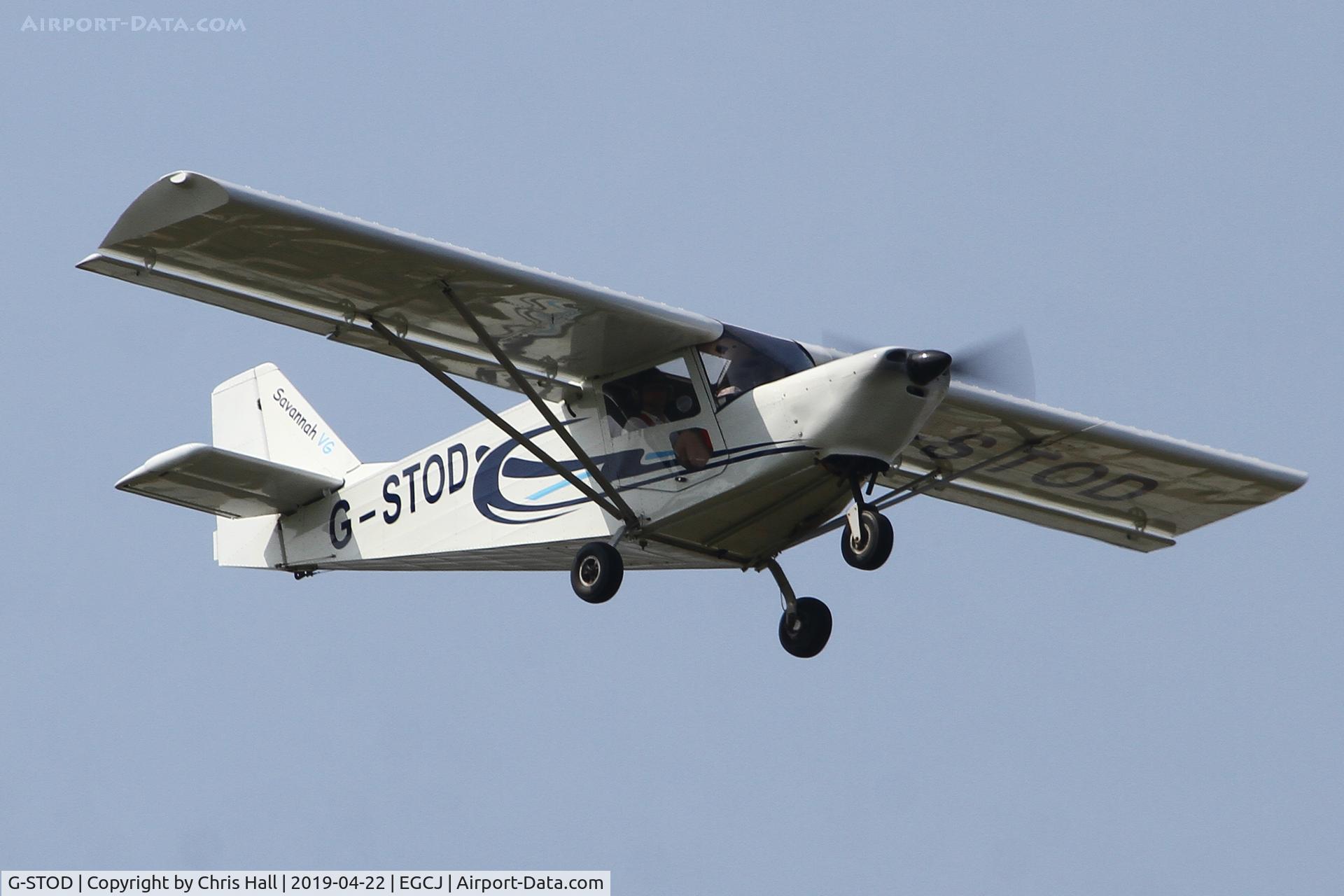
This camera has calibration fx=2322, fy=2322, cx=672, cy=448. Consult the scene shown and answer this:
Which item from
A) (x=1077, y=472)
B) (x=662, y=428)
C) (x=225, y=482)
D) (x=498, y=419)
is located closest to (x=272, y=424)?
(x=225, y=482)

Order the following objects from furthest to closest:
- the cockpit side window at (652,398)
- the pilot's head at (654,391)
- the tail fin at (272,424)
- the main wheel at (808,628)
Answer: the tail fin at (272,424) < the main wheel at (808,628) < the pilot's head at (654,391) < the cockpit side window at (652,398)

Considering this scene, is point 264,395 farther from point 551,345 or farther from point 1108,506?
point 1108,506

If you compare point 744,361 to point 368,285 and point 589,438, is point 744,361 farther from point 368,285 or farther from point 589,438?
point 368,285

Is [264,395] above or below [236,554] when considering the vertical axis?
above

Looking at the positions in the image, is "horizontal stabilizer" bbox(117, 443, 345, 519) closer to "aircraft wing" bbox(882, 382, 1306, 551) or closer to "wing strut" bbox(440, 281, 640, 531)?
"wing strut" bbox(440, 281, 640, 531)

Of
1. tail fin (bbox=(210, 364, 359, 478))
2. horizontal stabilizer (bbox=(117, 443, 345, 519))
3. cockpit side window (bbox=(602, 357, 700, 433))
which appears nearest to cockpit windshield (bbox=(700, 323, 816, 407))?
cockpit side window (bbox=(602, 357, 700, 433))

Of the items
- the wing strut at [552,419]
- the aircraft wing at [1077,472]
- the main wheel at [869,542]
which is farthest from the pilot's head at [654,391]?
the aircraft wing at [1077,472]

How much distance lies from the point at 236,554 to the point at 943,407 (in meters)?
7.00

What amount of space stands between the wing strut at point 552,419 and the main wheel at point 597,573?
32 cm

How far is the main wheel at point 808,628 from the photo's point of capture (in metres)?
19.2

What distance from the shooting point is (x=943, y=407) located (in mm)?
20109

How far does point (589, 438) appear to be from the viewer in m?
18.9

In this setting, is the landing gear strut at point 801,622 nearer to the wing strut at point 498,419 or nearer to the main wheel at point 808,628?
the main wheel at point 808,628

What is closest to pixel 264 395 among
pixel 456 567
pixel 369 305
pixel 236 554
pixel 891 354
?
pixel 236 554
